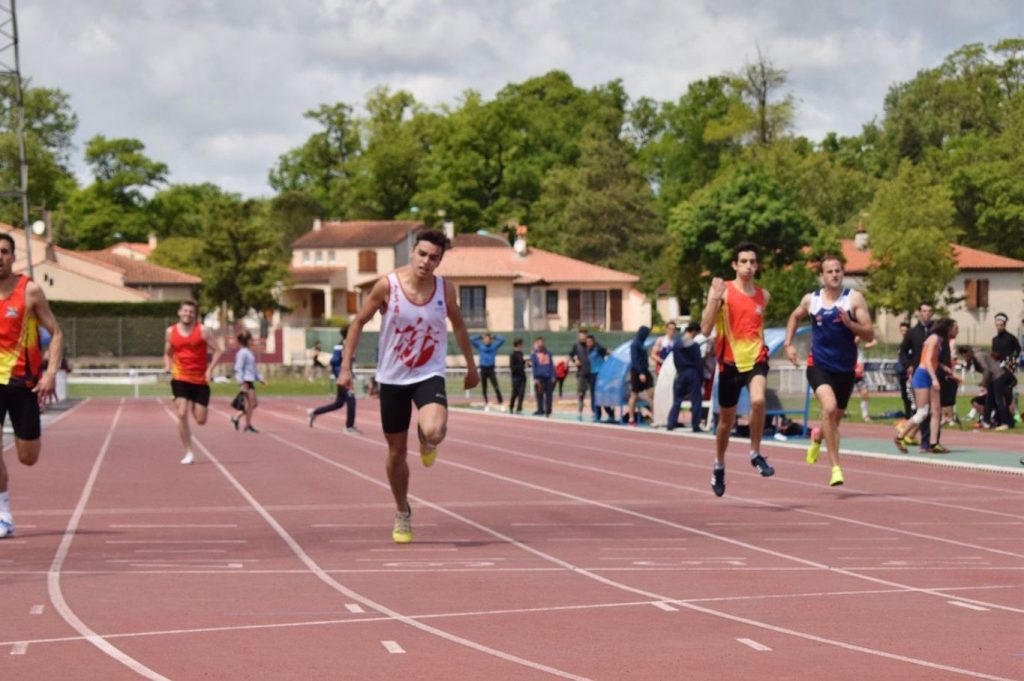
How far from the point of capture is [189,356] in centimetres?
2042

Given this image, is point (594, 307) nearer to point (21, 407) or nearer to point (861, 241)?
point (861, 241)

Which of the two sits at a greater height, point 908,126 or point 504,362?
point 908,126

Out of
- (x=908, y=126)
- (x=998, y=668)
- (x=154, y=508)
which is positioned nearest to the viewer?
(x=998, y=668)

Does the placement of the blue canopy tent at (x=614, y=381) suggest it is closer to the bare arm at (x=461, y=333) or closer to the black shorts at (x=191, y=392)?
the black shorts at (x=191, y=392)

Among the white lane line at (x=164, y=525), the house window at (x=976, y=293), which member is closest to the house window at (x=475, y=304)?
the house window at (x=976, y=293)

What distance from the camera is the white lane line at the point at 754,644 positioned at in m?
7.39

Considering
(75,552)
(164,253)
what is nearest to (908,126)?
(164,253)

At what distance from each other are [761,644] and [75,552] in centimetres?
546

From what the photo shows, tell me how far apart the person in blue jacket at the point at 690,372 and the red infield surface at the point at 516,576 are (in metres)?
8.71

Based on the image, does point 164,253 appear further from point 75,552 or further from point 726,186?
point 75,552

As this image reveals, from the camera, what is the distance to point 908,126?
10038cm

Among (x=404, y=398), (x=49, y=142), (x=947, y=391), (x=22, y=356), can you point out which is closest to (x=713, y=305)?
(x=404, y=398)

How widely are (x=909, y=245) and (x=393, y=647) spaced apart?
64.4m

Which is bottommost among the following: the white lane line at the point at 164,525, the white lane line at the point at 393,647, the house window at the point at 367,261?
the white lane line at the point at 164,525
